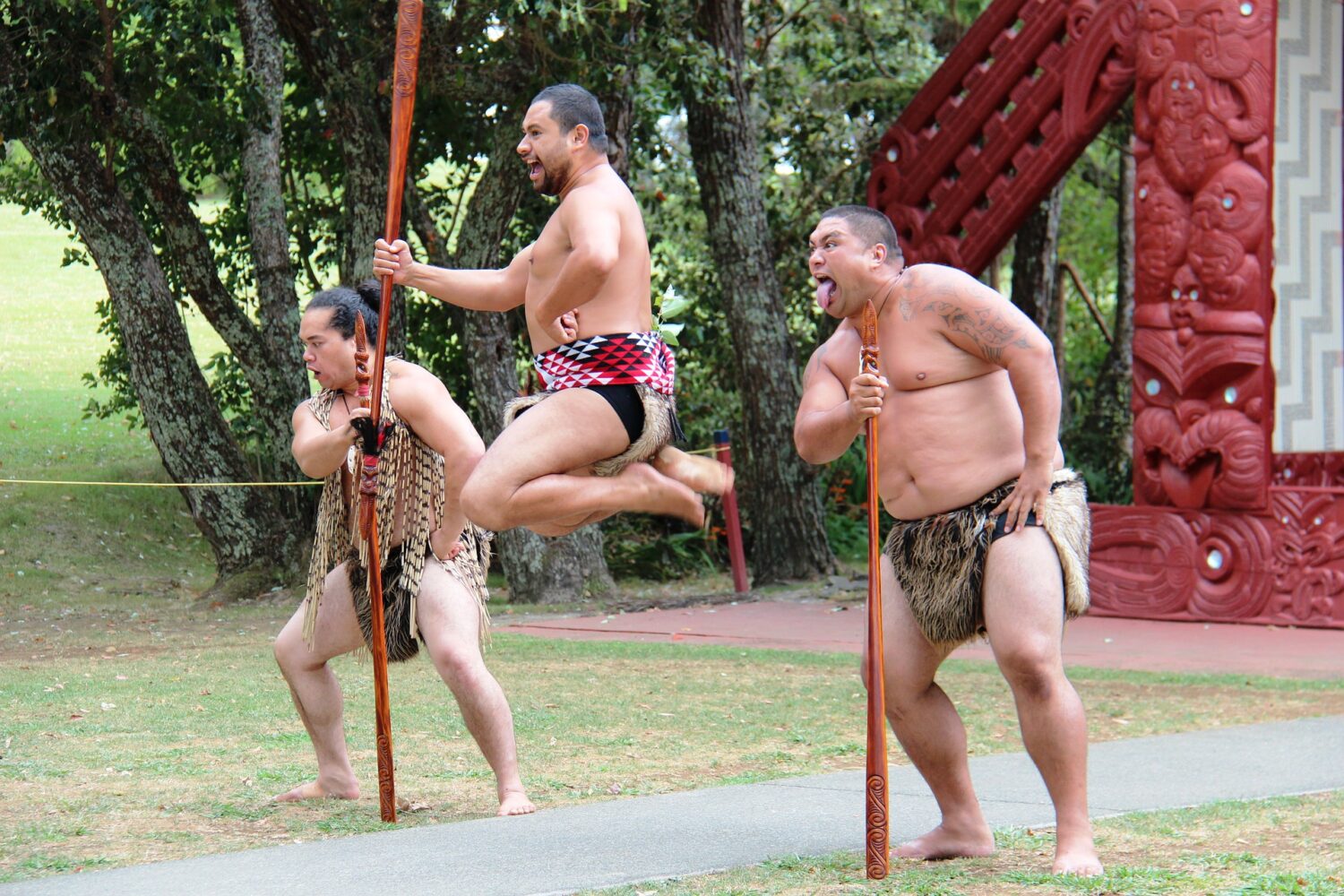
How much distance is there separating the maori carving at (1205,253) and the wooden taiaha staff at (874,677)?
22.5ft

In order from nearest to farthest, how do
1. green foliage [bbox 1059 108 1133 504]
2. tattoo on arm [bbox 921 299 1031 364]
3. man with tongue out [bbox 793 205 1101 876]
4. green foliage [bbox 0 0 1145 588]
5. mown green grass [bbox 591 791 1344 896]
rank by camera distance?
mown green grass [bbox 591 791 1344 896], man with tongue out [bbox 793 205 1101 876], tattoo on arm [bbox 921 299 1031 364], green foliage [bbox 0 0 1145 588], green foliage [bbox 1059 108 1133 504]

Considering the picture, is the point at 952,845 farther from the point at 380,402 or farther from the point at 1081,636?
the point at 1081,636

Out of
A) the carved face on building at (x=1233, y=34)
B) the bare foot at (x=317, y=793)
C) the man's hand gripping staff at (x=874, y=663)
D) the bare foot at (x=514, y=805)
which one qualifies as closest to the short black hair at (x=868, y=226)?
the man's hand gripping staff at (x=874, y=663)

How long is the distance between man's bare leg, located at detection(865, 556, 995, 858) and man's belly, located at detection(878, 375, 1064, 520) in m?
0.39

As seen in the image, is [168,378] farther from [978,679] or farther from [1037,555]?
[1037,555]

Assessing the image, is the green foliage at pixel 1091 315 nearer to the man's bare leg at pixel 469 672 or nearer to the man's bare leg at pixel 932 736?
the man's bare leg at pixel 469 672

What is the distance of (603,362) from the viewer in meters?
5.62

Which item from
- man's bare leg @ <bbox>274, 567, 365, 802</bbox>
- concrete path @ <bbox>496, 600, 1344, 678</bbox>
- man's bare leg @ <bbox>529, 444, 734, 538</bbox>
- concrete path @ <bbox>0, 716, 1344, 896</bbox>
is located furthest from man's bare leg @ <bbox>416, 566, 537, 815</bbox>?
concrete path @ <bbox>496, 600, 1344, 678</bbox>

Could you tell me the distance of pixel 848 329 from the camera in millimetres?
5355

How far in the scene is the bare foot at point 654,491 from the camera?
18.6 feet

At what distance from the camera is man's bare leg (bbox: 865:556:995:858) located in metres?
5.16

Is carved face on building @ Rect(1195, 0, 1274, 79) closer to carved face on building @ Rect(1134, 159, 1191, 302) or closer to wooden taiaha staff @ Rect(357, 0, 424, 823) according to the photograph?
carved face on building @ Rect(1134, 159, 1191, 302)

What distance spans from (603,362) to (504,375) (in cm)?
785

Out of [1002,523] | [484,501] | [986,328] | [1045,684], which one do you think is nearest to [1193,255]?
[986,328]
